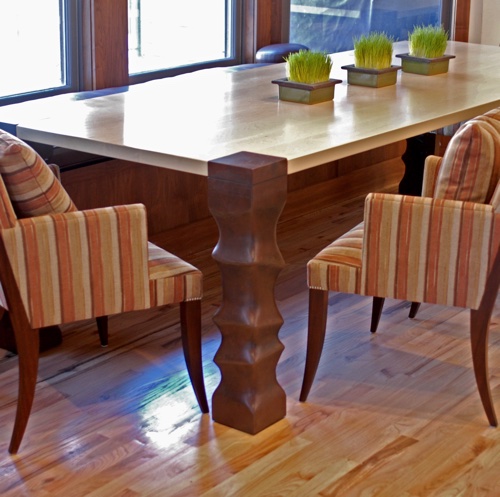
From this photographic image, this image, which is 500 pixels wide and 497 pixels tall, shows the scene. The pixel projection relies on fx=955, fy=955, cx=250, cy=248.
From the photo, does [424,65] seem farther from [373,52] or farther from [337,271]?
[337,271]

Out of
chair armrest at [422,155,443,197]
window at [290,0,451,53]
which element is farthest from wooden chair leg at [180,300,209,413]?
window at [290,0,451,53]

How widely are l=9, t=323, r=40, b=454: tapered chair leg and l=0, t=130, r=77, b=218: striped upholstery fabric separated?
1.13 ft

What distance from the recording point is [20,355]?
269 centimetres

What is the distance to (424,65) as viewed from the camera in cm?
428

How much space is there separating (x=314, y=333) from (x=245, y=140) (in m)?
→ 0.64

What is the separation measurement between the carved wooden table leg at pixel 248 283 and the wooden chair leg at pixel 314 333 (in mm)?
134

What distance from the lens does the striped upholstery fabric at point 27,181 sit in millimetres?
2627

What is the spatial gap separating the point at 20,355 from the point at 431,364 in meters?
1.45

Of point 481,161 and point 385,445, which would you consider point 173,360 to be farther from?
point 481,161

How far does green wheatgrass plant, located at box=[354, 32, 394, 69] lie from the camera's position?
395 cm

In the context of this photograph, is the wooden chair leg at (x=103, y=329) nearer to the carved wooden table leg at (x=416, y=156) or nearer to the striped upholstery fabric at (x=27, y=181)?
the striped upholstery fabric at (x=27, y=181)

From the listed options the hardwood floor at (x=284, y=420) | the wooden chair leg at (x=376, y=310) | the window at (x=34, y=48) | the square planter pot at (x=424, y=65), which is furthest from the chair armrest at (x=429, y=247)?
the window at (x=34, y=48)

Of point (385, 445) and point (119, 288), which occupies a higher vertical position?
point (119, 288)

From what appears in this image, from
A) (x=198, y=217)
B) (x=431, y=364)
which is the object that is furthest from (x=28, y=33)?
(x=431, y=364)
